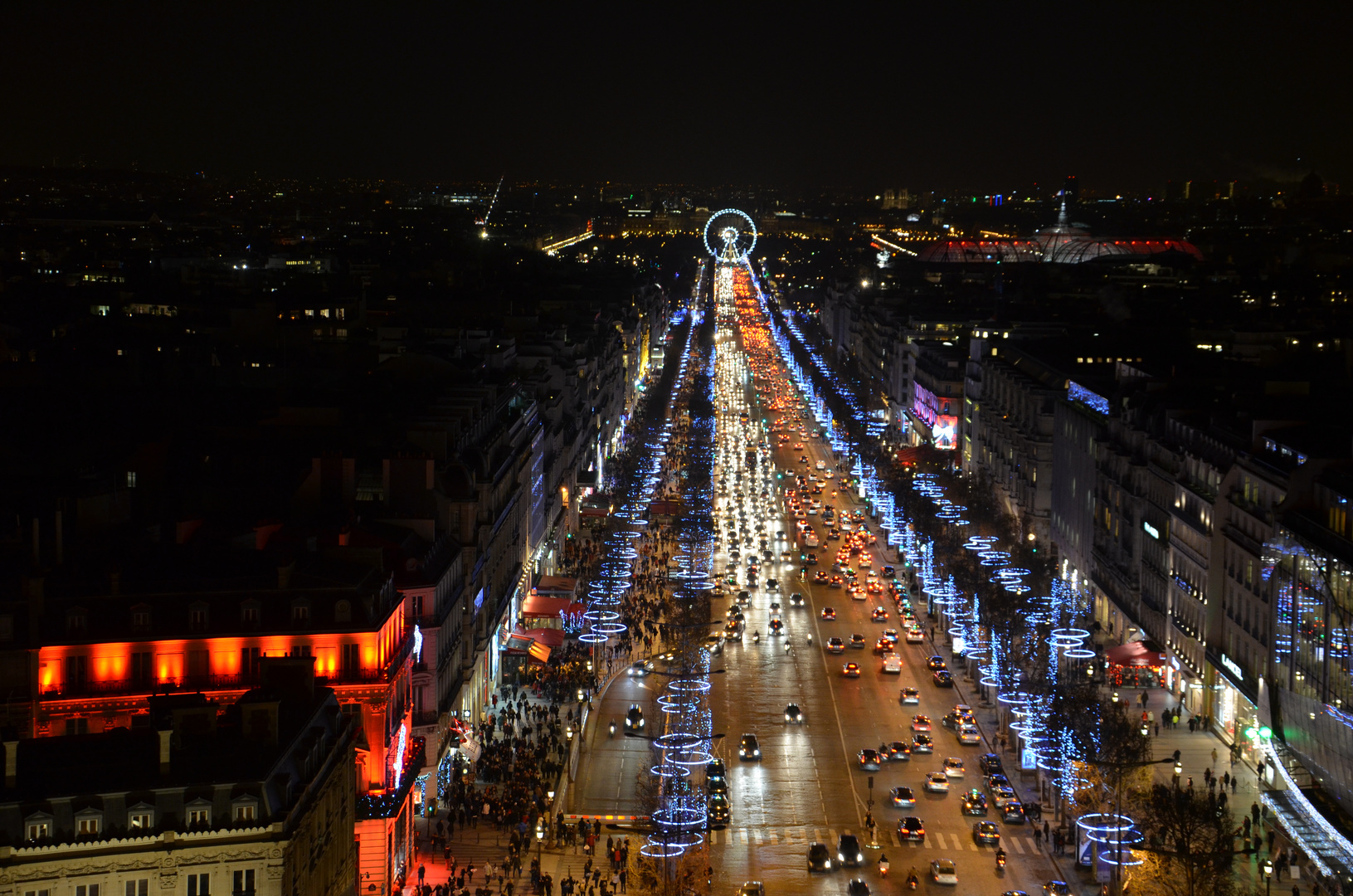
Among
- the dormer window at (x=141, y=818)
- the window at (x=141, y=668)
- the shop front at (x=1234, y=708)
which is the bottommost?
the shop front at (x=1234, y=708)

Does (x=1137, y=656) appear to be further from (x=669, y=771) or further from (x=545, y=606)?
(x=545, y=606)

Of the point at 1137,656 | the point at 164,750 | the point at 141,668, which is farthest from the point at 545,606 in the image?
the point at 164,750

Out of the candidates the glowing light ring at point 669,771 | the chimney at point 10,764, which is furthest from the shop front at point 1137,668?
the chimney at point 10,764

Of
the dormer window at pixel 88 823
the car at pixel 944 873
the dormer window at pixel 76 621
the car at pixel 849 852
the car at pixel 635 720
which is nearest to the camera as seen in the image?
the dormer window at pixel 88 823

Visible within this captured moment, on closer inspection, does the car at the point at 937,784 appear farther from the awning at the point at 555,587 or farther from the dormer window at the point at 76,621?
the awning at the point at 555,587

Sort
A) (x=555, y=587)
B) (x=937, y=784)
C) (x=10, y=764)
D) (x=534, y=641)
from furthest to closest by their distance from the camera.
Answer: (x=555, y=587), (x=534, y=641), (x=937, y=784), (x=10, y=764)

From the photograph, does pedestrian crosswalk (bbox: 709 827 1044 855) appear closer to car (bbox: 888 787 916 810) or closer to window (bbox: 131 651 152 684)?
car (bbox: 888 787 916 810)

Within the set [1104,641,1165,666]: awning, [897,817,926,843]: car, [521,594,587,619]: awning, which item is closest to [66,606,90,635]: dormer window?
[897,817,926,843]: car
